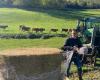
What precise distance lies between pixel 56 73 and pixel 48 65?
0.91 ft

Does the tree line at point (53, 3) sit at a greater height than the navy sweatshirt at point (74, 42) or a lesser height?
lesser

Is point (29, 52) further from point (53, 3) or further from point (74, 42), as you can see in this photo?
point (53, 3)

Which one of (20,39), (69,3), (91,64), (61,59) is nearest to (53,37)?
(20,39)

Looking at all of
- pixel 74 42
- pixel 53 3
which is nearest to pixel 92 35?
pixel 74 42

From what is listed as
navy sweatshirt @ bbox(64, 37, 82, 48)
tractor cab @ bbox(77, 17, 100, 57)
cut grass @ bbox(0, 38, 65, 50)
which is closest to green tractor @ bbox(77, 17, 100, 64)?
tractor cab @ bbox(77, 17, 100, 57)

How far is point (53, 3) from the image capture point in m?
90.6

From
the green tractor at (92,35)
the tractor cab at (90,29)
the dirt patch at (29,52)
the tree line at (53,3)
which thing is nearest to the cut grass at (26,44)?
the tractor cab at (90,29)

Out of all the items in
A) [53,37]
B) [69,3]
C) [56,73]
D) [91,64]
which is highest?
[56,73]

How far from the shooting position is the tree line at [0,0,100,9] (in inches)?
3413

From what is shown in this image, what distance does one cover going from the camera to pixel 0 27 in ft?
160

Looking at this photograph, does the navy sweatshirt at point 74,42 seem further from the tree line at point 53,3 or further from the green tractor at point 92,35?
the tree line at point 53,3

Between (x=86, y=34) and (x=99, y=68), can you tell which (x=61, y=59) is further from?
(x=86, y=34)

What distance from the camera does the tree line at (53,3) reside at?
8669 centimetres

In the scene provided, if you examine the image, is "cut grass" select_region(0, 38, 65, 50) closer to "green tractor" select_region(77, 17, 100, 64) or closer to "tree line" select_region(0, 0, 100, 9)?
A: "green tractor" select_region(77, 17, 100, 64)
